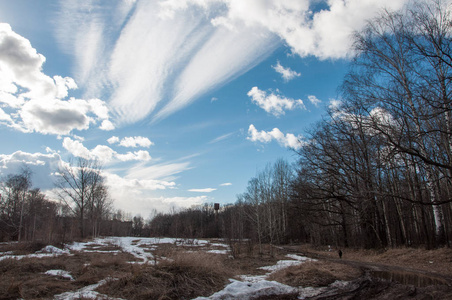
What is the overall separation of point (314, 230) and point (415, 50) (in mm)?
27253

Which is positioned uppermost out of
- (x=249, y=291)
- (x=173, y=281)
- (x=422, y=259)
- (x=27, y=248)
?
(x=173, y=281)

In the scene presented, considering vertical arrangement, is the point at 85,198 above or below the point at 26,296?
above

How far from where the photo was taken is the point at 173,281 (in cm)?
739

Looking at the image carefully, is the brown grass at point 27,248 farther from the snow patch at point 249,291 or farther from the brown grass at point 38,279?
the snow patch at point 249,291

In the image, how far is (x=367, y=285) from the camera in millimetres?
8117

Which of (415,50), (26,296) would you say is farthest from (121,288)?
(415,50)

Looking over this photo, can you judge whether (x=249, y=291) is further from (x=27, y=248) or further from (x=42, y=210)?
(x=42, y=210)

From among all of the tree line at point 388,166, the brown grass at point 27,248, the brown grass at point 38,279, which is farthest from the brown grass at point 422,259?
the brown grass at point 27,248

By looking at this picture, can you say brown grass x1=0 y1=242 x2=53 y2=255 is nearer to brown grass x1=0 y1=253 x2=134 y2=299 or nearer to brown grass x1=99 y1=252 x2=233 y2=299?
brown grass x1=0 y1=253 x2=134 y2=299

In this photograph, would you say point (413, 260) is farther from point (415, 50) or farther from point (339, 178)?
point (415, 50)

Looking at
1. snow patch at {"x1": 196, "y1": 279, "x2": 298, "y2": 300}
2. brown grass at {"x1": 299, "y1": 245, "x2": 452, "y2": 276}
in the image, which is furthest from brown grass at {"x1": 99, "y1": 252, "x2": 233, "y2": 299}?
brown grass at {"x1": 299, "y1": 245, "x2": 452, "y2": 276}

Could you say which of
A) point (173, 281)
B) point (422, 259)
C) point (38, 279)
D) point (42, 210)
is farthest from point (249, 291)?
point (42, 210)

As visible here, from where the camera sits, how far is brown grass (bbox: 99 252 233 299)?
6727 mm

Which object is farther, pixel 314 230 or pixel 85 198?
pixel 85 198
